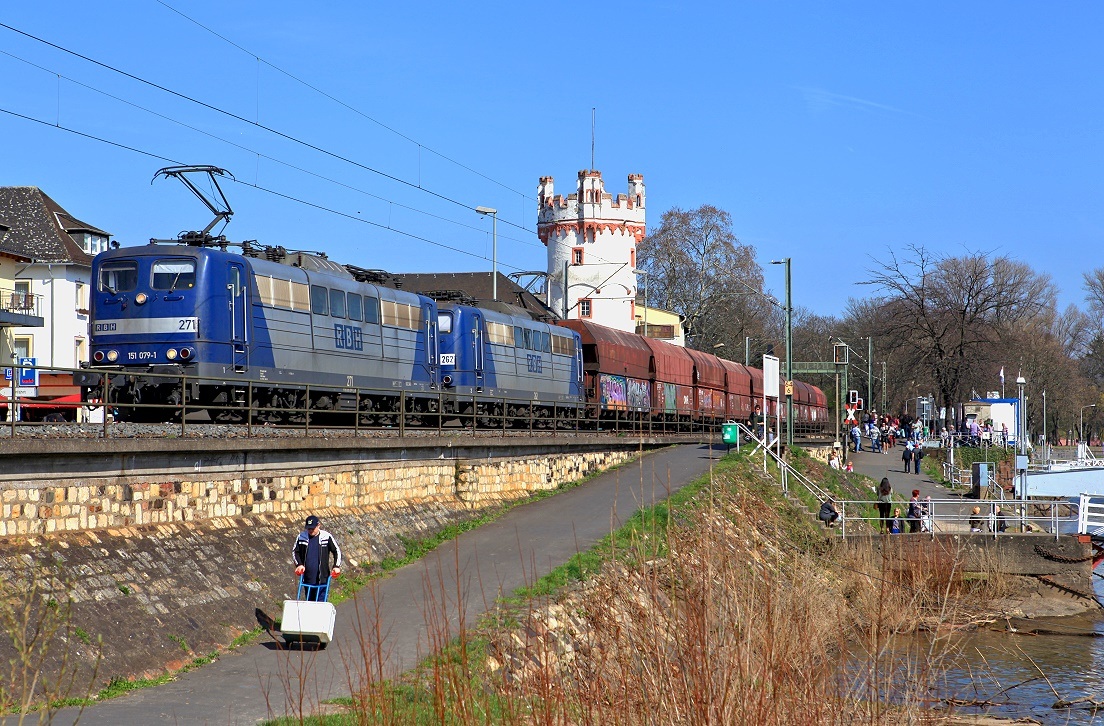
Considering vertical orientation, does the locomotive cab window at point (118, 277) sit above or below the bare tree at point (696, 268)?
below

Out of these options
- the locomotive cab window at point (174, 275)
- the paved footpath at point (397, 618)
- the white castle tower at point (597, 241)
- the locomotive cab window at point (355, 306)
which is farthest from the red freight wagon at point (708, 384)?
the locomotive cab window at point (174, 275)

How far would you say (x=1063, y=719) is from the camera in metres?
16.7

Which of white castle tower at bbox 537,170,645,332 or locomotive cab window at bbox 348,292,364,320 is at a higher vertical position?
white castle tower at bbox 537,170,645,332

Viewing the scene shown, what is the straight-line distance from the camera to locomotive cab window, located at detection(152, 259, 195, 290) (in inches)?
819

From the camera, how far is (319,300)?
24031mm

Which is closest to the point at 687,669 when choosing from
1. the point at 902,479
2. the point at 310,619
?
the point at 310,619

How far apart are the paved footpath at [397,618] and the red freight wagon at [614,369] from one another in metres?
11.8

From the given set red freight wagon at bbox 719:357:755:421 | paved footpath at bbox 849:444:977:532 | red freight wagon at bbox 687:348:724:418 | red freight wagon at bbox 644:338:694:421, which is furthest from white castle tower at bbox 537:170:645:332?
red freight wagon at bbox 644:338:694:421

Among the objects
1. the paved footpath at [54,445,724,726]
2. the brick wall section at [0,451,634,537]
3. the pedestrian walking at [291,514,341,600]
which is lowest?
the paved footpath at [54,445,724,726]

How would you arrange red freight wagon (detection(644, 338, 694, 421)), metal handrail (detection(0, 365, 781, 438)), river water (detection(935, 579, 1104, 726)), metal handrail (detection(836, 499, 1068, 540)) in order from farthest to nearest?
red freight wagon (detection(644, 338, 694, 421)) < metal handrail (detection(836, 499, 1068, 540)) < river water (detection(935, 579, 1104, 726)) < metal handrail (detection(0, 365, 781, 438))

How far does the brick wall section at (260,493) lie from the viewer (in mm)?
13320

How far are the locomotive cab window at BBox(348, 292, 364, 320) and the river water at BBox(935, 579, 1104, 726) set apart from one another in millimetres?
13464

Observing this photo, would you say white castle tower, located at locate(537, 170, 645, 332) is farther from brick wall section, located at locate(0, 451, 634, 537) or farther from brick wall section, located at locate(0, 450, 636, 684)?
brick wall section, located at locate(0, 450, 636, 684)

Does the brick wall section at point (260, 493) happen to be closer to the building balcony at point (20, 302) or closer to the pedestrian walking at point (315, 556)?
the pedestrian walking at point (315, 556)
